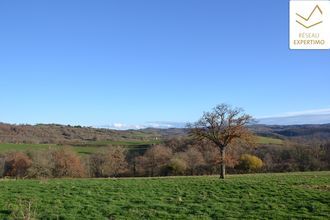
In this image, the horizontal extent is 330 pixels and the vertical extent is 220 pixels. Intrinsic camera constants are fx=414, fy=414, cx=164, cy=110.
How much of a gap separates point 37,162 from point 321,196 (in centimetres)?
5655

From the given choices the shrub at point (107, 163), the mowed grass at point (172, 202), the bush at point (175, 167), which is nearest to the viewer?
the mowed grass at point (172, 202)

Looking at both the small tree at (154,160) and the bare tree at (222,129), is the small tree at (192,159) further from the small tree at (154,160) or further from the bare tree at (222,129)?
the bare tree at (222,129)

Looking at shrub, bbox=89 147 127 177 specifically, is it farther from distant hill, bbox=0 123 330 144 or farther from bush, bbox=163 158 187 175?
distant hill, bbox=0 123 330 144

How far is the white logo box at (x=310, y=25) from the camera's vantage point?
11461 mm

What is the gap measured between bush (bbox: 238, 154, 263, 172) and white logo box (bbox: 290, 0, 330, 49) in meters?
56.2

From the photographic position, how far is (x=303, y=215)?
14664mm

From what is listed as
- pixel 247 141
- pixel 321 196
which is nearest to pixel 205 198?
pixel 321 196

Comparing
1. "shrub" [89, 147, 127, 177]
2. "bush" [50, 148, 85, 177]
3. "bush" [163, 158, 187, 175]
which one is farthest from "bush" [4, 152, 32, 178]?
"bush" [163, 158, 187, 175]

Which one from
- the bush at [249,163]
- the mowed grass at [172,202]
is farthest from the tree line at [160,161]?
the mowed grass at [172,202]

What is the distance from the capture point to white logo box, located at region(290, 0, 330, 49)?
11.5 metres

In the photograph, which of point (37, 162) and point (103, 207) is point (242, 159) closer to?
point (37, 162)

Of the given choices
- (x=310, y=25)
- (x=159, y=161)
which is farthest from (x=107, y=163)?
(x=310, y=25)

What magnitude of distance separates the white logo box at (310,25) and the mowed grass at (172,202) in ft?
20.1

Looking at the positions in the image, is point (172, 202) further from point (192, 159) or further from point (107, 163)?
point (107, 163)
